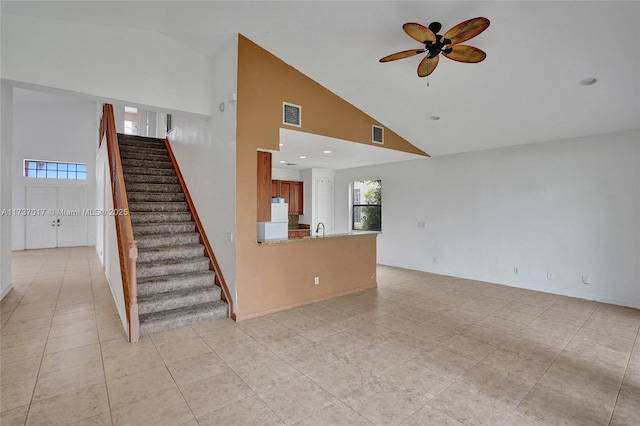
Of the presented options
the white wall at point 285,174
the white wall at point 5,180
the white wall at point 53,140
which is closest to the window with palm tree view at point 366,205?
the white wall at point 285,174

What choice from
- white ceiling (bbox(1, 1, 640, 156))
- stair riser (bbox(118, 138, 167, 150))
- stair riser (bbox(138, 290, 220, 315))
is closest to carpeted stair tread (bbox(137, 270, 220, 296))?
stair riser (bbox(138, 290, 220, 315))

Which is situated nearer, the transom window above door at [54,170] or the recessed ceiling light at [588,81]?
the recessed ceiling light at [588,81]

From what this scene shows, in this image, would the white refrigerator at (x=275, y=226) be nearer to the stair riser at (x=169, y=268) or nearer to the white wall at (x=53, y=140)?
the stair riser at (x=169, y=268)

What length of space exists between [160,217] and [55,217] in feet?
25.2

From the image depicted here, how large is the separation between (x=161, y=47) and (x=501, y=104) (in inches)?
184

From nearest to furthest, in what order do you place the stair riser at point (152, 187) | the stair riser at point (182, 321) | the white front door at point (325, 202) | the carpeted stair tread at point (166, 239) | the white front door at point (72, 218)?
the stair riser at point (182, 321) → the carpeted stair tread at point (166, 239) → the stair riser at point (152, 187) → the white front door at point (325, 202) → the white front door at point (72, 218)

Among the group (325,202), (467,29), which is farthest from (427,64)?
(325,202)

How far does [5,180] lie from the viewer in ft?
14.5

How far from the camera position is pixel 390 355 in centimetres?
298

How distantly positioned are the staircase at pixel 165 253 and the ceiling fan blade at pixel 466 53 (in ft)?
12.3

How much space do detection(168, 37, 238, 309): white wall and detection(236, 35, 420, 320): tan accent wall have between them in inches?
4.4

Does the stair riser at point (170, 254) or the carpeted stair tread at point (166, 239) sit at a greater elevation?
the carpeted stair tread at point (166, 239)

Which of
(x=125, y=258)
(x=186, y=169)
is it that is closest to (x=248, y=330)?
(x=125, y=258)

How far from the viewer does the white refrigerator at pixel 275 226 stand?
434 centimetres
